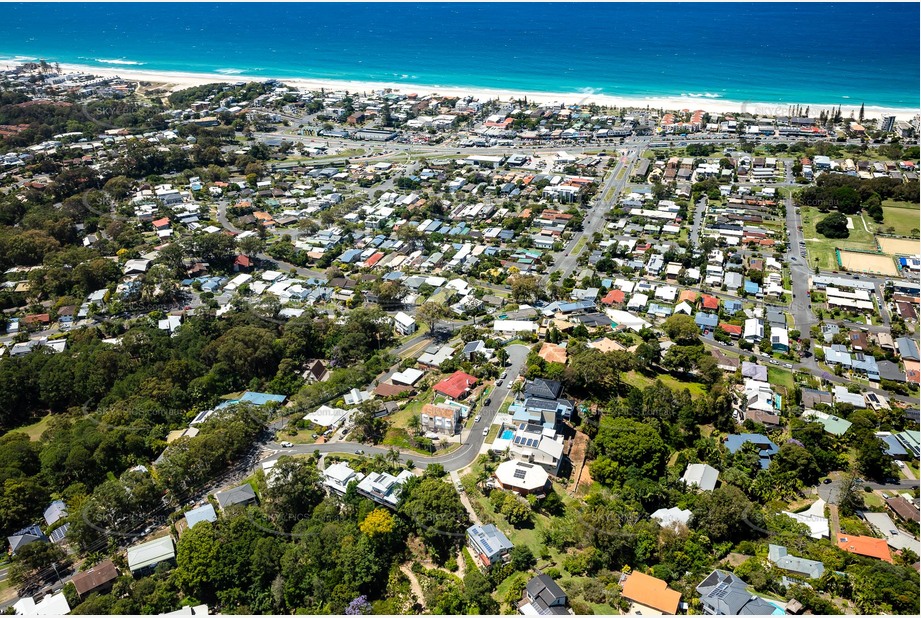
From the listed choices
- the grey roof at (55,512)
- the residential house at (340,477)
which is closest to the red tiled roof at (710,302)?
the residential house at (340,477)

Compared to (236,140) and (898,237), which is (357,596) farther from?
(236,140)

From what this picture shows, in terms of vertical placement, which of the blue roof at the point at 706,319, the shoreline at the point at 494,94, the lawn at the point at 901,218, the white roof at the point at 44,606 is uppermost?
the shoreline at the point at 494,94

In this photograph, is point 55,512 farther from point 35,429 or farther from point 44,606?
point 35,429

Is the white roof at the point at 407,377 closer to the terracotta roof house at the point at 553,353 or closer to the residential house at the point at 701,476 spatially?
the terracotta roof house at the point at 553,353

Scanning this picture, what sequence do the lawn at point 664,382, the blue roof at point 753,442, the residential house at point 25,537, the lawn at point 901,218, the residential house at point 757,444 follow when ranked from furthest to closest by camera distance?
the lawn at point 901,218, the lawn at point 664,382, the blue roof at point 753,442, the residential house at point 757,444, the residential house at point 25,537

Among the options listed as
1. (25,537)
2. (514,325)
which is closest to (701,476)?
(514,325)

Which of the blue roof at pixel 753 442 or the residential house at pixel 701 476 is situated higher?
the blue roof at pixel 753 442
